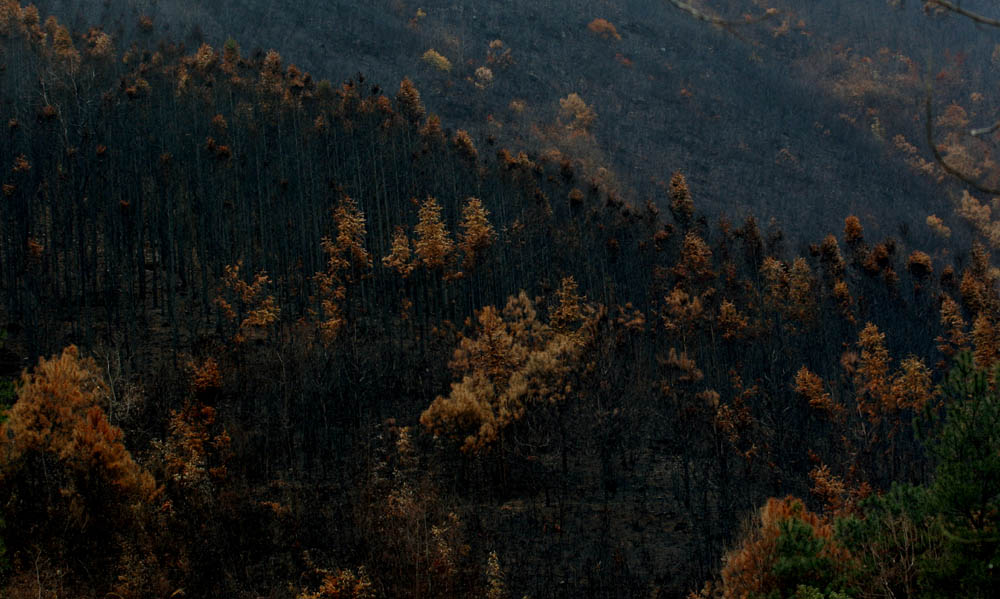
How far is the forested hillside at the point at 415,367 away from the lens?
32.5m

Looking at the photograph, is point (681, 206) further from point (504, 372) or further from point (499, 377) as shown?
point (499, 377)

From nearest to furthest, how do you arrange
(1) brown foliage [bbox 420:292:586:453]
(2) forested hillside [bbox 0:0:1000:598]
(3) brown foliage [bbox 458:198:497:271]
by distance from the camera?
(2) forested hillside [bbox 0:0:1000:598], (1) brown foliage [bbox 420:292:586:453], (3) brown foliage [bbox 458:198:497:271]

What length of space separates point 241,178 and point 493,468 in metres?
37.4

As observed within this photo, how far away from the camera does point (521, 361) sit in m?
51.4

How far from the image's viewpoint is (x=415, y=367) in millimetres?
54000

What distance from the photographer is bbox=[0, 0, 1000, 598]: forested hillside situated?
107 ft

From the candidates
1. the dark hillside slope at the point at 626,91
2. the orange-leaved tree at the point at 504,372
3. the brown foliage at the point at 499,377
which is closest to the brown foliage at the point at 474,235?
the orange-leaved tree at the point at 504,372

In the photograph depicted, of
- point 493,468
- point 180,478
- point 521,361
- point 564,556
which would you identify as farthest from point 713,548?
point 180,478

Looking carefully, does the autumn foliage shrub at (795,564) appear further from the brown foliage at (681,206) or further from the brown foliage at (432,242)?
the brown foliage at (681,206)

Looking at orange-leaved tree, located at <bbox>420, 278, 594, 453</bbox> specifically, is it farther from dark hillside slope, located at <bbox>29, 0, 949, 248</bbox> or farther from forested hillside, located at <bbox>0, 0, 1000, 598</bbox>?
dark hillside slope, located at <bbox>29, 0, 949, 248</bbox>

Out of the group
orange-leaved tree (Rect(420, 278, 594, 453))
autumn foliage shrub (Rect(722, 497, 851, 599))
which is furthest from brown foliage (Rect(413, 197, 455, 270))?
autumn foliage shrub (Rect(722, 497, 851, 599))

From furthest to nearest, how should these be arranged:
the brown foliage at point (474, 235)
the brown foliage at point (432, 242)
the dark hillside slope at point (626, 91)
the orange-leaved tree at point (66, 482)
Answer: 1. the dark hillside slope at point (626, 91)
2. the brown foliage at point (474, 235)
3. the brown foliage at point (432, 242)
4. the orange-leaved tree at point (66, 482)

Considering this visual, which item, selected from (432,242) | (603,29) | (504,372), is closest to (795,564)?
(504,372)

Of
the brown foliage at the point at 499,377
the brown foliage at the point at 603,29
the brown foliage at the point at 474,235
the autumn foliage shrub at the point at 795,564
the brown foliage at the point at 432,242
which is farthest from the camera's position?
the brown foliage at the point at 603,29
